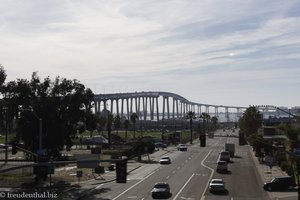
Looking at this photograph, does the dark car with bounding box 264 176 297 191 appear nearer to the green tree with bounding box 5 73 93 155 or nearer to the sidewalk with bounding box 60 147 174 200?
the sidewalk with bounding box 60 147 174 200

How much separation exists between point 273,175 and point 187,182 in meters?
12.2

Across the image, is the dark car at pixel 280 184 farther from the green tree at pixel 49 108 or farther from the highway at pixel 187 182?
the green tree at pixel 49 108

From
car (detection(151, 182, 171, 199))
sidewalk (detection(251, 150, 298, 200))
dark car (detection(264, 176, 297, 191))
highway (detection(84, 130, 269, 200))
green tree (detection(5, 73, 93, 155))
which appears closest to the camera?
car (detection(151, 182, 171, 199))

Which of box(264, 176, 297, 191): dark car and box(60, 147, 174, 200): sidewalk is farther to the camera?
box(264, 176, 297, 191): dark car

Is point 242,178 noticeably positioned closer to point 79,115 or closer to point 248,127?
point 79,115

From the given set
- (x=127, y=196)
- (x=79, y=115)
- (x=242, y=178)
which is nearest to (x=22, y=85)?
(x=79, y=115)

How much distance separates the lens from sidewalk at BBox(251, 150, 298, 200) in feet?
148

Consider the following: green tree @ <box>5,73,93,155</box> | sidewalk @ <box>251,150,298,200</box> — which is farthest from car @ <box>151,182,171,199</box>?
green tree @ <box>5,73,93,155</box>

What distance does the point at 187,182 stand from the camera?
54.9 meters

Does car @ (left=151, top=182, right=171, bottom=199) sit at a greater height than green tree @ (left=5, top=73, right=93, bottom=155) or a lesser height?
lesser

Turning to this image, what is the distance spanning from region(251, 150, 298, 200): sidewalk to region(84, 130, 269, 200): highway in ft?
2.46

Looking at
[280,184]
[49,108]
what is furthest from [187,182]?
[49,108]

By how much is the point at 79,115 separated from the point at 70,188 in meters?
13.3

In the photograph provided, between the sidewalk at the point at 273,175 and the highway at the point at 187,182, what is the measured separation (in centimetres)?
75
